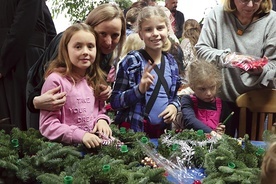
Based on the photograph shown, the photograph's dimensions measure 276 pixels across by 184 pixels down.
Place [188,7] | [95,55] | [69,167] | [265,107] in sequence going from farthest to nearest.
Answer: [188,7] → [265,107] → [95,55] → [69,167]

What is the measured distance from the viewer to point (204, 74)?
2.26m

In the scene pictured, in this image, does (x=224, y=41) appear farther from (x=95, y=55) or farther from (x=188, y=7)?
(x=188, y=7)

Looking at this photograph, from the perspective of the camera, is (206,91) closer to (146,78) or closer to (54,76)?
(146,78)

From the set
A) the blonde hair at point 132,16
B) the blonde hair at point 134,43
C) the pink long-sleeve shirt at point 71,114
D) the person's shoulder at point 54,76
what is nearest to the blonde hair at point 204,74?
the blonde hair at point 134,43

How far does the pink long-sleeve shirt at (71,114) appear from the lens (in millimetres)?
1628

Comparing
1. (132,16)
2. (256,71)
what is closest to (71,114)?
(256,71)

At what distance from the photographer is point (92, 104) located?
70.8 inches

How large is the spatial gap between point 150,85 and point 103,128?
471 mm

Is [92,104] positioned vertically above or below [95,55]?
below

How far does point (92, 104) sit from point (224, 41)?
3.10 feet

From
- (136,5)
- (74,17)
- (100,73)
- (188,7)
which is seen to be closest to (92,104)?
(100,73)

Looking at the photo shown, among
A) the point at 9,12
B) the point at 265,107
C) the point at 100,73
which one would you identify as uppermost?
the point at 9,12

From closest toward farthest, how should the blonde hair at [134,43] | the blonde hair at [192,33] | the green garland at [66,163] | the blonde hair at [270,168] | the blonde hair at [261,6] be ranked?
the blonde hair at [270,168], the green garland at [66,163], the blonde hair at [261,6], the blonde hair at [134,43], the blonde hair at [192,33]

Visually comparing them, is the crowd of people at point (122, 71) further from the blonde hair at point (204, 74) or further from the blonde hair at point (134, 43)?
the blonde hair at point (134, 43)
